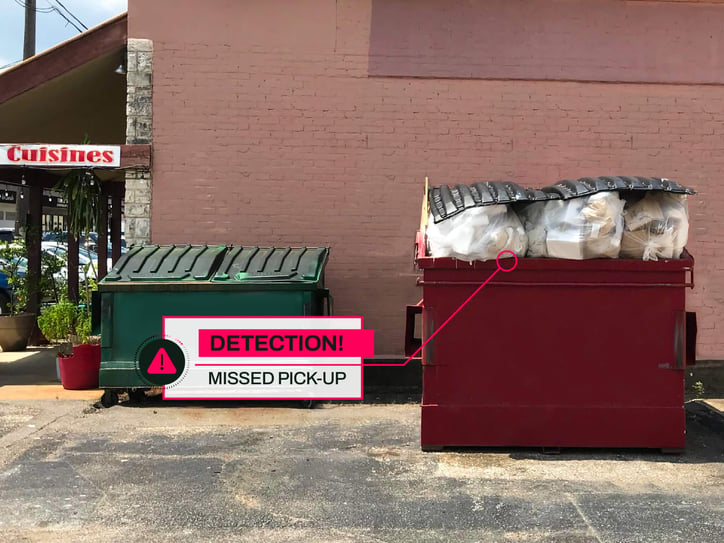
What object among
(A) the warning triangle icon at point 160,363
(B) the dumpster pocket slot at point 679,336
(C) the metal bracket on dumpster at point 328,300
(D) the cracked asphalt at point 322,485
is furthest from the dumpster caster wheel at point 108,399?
(B) the dumpster pocket slot at point 679,336

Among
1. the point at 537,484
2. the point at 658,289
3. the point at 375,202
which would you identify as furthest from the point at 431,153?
the point at 537,484

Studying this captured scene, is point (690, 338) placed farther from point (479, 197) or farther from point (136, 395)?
point (136, 395)

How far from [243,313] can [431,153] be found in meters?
2.83

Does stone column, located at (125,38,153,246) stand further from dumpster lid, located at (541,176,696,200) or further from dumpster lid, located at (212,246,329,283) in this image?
dumpster lid, located at (541,176,696,200)

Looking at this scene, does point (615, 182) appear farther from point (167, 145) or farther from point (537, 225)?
point (167, 145)

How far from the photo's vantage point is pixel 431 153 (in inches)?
295

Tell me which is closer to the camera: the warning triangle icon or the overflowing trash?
the overflowing trash

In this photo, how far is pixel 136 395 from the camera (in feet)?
22.0

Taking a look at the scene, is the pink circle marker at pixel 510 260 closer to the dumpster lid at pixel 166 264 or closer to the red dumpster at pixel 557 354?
the red dumpster at pixel 557 354

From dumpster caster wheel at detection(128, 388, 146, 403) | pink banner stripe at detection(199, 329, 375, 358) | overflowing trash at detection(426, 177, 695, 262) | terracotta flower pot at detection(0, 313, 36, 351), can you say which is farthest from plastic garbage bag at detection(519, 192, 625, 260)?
terracotta flower pot at detection(0, 313, 36, 351)

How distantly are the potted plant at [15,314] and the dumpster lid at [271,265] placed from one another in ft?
14.9

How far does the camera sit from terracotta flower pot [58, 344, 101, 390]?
6996 millimetres

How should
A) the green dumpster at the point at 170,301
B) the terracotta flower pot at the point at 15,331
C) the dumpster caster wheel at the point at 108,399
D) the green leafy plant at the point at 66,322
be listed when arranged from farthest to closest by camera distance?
the terracotta flower pot at the point at 15,331 < the green leafy plant at the point at 66,322 < the dumpster caster wheel at the point at 108,399 < the green dumpster at the point at 170,301

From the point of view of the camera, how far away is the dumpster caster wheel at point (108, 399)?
259 inches
